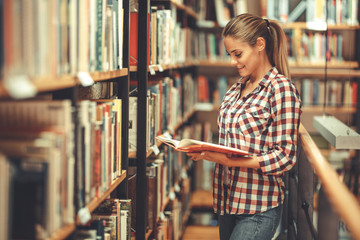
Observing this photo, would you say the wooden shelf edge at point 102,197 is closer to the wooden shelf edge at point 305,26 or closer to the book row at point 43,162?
the book row at point 43,162

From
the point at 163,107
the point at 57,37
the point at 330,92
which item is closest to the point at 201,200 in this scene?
the point at 330,92

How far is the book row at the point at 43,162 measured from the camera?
1.06 m

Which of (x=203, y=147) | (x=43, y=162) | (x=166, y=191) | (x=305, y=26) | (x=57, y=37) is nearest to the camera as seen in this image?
(x=43, y=162)

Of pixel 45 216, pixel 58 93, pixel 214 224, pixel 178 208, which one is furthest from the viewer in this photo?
pixel 214 224

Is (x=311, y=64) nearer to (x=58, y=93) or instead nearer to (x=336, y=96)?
(x=336, y=96)

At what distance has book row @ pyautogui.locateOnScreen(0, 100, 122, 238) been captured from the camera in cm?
106

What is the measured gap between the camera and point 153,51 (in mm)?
2482

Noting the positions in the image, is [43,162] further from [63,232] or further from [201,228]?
[201,228]

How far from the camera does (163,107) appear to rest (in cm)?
279

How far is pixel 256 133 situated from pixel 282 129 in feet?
0.35

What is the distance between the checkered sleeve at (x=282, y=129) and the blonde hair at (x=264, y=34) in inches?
7.6

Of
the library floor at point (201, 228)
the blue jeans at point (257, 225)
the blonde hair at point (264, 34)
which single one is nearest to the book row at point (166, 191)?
the library floor at point (201, 228)

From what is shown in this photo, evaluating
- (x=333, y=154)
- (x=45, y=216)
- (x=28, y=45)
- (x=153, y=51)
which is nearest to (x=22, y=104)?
(x=28, y=45)

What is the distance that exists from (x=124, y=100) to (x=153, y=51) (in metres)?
0.53
